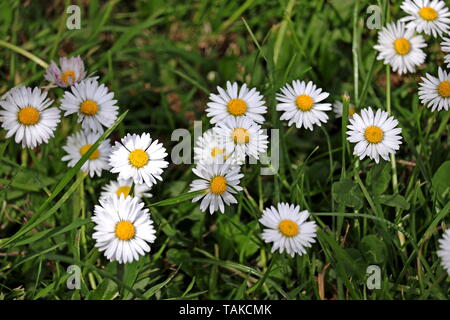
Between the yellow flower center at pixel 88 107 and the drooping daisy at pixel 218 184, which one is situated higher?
the yellow flower center at pixel 88 107

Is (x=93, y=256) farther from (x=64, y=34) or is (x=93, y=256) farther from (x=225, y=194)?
(x=64, y=34)

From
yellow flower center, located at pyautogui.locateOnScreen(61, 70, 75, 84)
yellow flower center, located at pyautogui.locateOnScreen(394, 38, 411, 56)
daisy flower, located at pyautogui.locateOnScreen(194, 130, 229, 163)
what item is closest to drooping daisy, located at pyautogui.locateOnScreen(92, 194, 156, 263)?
daisy flower, located at pyautogui.locateOnScreen(194, 130, 229, 163)

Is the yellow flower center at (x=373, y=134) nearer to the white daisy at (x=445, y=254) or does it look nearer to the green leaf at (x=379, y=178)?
the green leaf at (x=379, y=178)

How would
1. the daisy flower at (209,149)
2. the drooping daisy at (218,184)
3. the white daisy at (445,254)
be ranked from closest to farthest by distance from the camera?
the white daisy at (445,254) < the drooping daisy at (218,184) < the daisy flower at (209,149)

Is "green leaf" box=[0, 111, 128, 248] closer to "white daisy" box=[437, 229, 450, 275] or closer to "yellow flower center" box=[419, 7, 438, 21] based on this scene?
"white daisy" box=[437, 229, 450, 275]

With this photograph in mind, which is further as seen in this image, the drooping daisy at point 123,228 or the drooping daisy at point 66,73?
the drooping daisy at point 66,73

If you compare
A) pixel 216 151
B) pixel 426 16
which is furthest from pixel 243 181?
pixel 426 16

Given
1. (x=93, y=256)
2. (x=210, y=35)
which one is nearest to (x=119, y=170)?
(x=93, y=256)

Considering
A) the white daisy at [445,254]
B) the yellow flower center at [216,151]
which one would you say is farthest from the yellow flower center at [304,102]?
the white daisy at [445,254]
